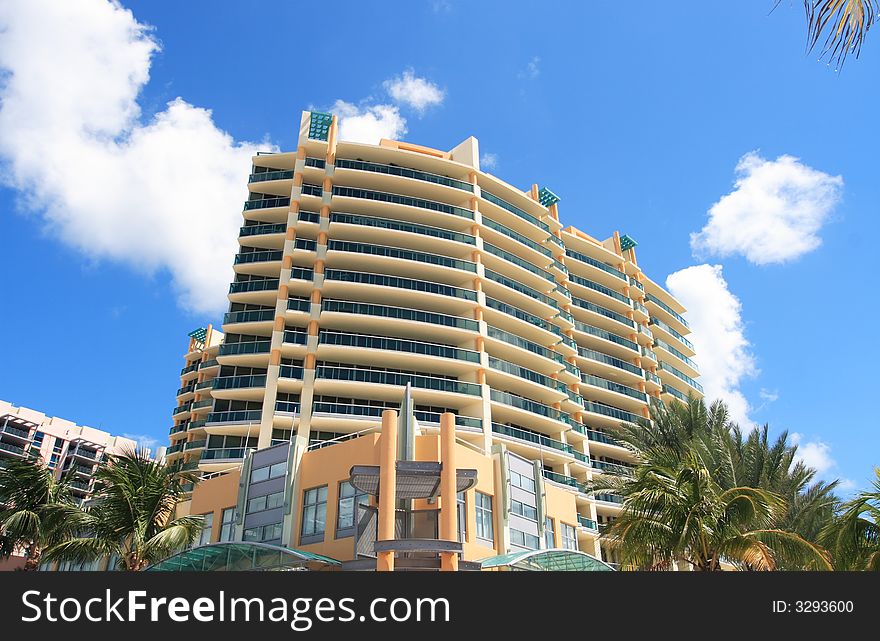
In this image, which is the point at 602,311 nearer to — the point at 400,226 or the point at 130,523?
the point at 400,226

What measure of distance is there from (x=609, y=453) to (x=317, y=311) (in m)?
29.3


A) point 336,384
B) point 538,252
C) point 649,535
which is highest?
point 538,252

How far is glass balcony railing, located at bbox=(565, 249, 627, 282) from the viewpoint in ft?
230

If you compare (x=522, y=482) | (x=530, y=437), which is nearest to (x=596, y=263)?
(x=530, y=437)

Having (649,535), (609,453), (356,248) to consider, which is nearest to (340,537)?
(649,535)

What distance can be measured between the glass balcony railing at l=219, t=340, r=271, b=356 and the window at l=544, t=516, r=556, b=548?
24.1 m

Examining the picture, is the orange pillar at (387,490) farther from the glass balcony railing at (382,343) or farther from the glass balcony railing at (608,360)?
the glass balcony railing at (608,360)

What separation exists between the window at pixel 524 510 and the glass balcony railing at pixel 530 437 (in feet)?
51.3

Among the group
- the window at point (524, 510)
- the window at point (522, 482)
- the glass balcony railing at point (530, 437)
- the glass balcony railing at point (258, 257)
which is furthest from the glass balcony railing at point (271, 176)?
the window at point (524, 510)

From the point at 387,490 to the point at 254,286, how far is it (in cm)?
3086

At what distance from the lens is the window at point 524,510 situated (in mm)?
33322
